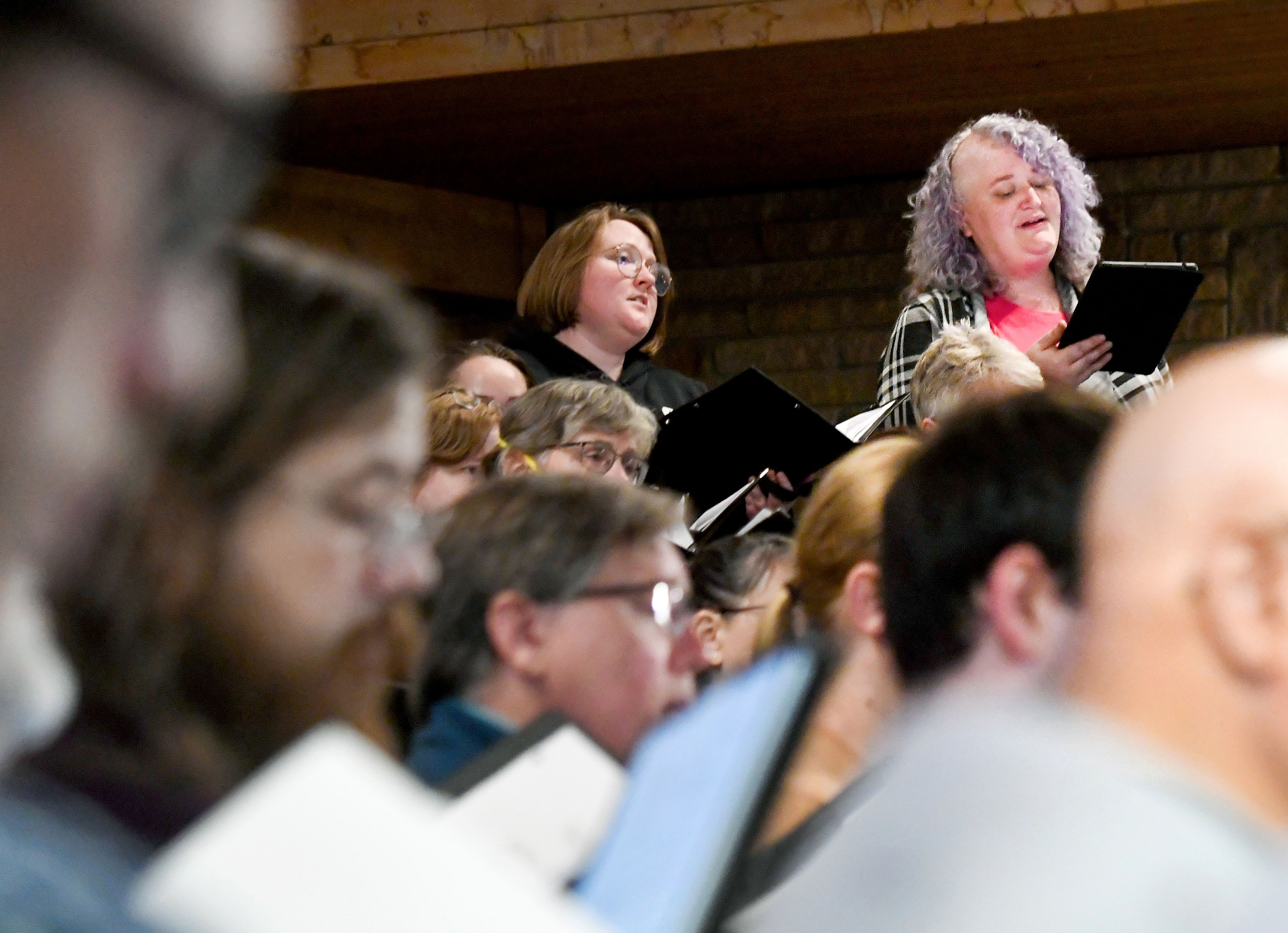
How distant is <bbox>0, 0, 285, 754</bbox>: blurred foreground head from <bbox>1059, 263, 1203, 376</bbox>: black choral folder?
313 centimetres

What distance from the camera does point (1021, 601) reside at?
1.34 m

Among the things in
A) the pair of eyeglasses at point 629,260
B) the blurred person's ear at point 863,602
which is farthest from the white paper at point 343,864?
A: the pair of eyeglasses at point 629,260

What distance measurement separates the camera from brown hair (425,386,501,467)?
3166 mm

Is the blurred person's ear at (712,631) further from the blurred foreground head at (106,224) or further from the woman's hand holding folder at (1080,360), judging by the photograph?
the blurred foreground head at (106,224)

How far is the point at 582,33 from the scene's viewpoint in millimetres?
5426

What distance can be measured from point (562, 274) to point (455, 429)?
0.90 m

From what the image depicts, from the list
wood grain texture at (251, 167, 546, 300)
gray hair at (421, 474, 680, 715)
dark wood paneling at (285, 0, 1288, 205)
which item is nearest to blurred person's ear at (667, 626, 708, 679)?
gray hair at (421, 474, 680, 715)

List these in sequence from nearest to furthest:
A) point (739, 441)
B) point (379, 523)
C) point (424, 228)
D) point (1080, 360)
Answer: point (379, 523) < point (1080, 360) < point (739, 441) < point (424, 228)

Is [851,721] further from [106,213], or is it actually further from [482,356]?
[482,356]

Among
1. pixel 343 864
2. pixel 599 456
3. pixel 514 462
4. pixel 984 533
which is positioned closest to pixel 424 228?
pixel 599 456

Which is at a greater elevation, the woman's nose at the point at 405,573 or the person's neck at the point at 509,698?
the woman's nose at the point at 405,573

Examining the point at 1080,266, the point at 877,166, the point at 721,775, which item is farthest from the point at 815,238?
the point at 721,775

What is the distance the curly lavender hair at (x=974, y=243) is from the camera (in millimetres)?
3900

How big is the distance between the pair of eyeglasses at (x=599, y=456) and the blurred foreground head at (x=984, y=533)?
1.80 m
